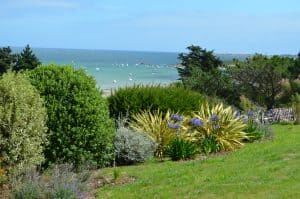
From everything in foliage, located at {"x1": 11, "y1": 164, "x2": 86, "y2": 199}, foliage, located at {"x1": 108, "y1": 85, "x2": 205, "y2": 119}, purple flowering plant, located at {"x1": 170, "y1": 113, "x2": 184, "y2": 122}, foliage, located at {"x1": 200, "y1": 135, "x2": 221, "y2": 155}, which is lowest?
foliage, located at {"x1": 200, "y1": 135, "x2": 221, "y2": 155}

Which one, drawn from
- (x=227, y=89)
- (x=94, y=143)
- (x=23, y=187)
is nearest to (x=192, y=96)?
(x=94, y=143)

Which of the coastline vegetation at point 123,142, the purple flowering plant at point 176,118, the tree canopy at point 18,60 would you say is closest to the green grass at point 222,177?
the coastline vegetation at point 123,142

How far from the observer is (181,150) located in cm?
1167

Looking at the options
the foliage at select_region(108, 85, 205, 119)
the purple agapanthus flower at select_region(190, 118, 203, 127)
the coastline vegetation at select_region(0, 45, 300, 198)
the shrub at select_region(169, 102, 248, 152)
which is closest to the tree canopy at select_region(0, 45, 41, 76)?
the foliage at select_region(108, 85, 205, 119)

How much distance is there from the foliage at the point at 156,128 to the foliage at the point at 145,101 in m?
0.83

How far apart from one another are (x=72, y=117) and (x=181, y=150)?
2.44 m

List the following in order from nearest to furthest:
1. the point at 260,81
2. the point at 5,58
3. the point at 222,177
A: the point at 222,177
the point at 5,58
the point at 260,81

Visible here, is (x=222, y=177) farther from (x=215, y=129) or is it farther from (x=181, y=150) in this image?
(x=215, y=129)

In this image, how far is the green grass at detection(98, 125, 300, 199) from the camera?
8227 mm

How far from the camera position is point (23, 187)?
764 cm

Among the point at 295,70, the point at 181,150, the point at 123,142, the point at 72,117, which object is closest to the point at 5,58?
the point at 123,142

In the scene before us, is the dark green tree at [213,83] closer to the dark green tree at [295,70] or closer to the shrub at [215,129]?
the dark green tree at [295,70]

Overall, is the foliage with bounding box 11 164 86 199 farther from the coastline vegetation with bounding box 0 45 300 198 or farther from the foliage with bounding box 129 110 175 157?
the foliage with bounding box 129 110 175 157

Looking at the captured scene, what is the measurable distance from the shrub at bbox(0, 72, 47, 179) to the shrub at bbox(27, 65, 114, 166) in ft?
2.41
